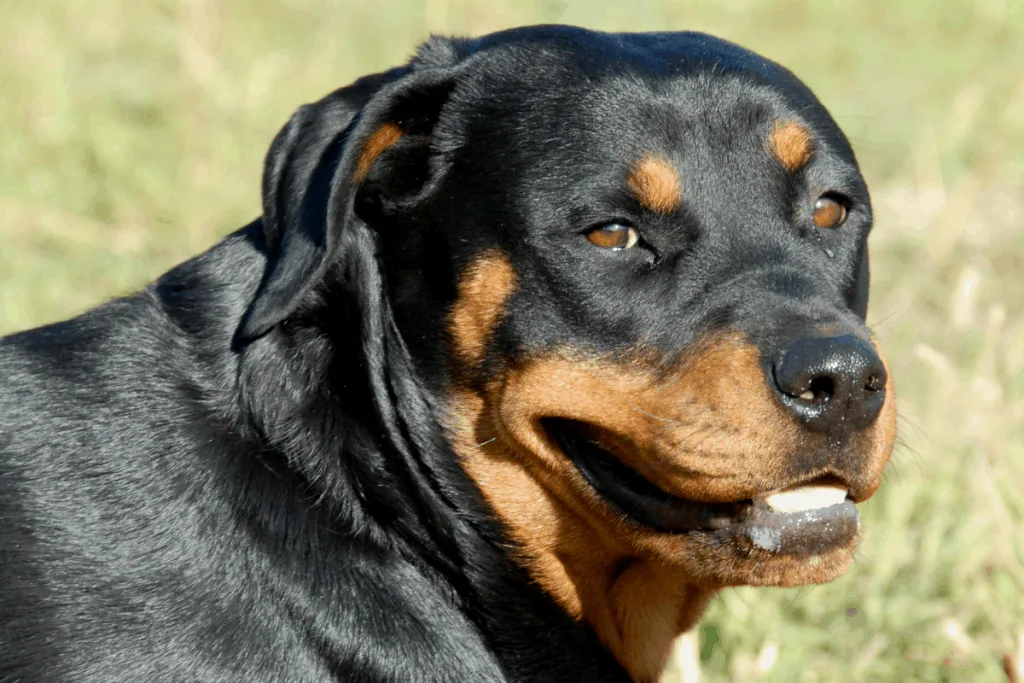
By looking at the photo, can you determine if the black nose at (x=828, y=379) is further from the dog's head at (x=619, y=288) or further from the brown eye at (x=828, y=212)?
the brown eye at (x=828, y=212)

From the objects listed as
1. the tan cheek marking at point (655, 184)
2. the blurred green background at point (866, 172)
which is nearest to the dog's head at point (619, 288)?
the tan cheek marking at point (655, 184)

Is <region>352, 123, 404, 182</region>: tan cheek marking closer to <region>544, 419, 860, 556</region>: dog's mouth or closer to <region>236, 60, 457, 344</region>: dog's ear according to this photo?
<region>236, 60, 457, 344</region>: dog's ear

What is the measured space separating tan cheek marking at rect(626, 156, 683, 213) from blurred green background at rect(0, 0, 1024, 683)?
1.33 m

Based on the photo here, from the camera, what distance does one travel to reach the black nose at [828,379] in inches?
100

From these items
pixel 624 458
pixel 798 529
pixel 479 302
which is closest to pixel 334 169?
pixel 479 302

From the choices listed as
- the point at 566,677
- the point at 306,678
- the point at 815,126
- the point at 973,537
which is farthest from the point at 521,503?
the point at 973,537

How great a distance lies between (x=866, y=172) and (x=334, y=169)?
18.6 feet

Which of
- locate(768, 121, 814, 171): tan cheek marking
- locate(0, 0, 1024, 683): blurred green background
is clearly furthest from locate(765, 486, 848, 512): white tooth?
locate(0, 0, 1024, 683): blurred green background

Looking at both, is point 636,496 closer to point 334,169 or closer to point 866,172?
point 334,169

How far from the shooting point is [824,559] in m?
2.69

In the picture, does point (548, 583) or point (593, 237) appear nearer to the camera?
point (593, 237)

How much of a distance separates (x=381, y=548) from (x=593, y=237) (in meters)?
0.84

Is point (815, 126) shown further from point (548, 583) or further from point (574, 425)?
point (548, 583)

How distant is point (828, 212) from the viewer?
122 inches
